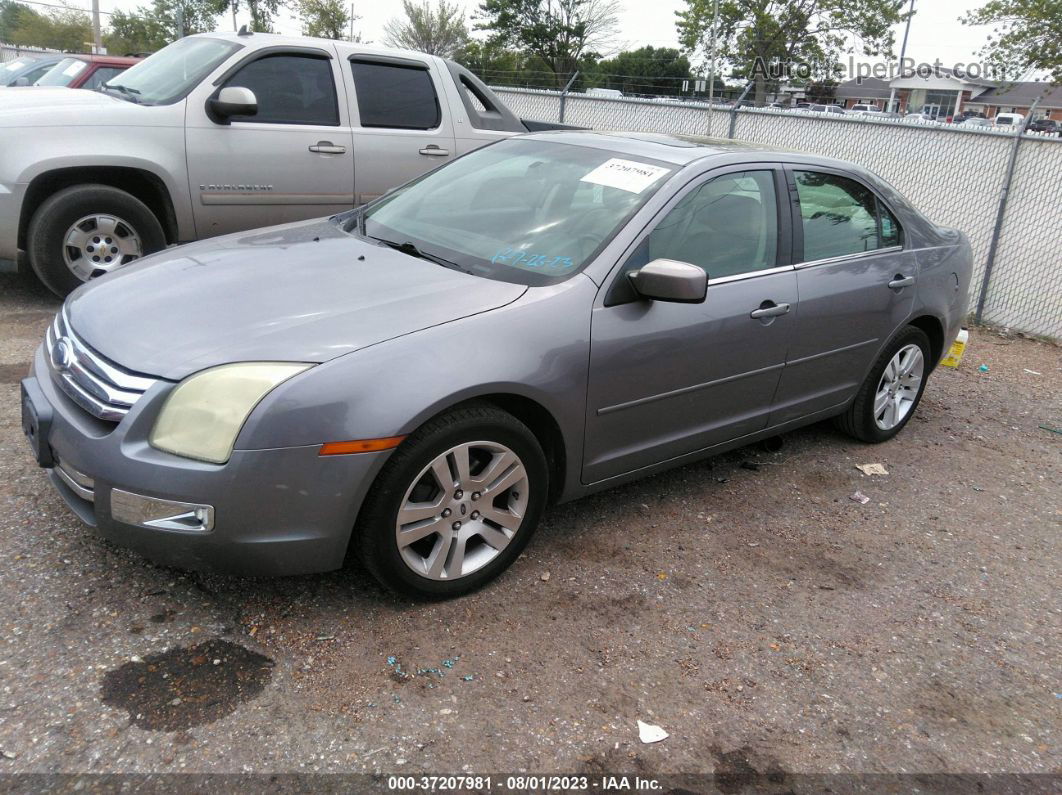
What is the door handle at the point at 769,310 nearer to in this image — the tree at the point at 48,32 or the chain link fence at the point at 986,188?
the chain link fence at the point at 986,188

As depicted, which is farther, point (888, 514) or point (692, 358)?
point (888, 514)

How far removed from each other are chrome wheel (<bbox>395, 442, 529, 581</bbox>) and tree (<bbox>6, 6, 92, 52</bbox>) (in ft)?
163

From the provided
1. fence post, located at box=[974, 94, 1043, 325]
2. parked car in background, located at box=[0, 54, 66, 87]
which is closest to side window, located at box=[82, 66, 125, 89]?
parked car in background, located at box=[0, 54, 66, 87]

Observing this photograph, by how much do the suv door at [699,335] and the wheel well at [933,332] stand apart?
51.6 inches

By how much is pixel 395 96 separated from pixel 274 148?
119cm

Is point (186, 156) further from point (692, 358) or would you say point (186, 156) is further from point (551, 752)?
point (551, 752)

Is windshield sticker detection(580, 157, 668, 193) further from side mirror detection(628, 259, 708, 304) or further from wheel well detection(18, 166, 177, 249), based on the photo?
wheel well detection(18, 166, 177, 249)

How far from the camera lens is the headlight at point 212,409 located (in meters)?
2.47

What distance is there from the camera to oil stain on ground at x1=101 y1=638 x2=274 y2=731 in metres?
2.37

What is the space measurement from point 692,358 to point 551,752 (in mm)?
1691

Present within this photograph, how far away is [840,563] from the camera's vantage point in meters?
3.58

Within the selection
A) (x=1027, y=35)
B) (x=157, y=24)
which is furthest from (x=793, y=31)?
(x=157, y=24)

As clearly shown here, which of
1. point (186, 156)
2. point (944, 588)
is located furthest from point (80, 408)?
point (186, 156)

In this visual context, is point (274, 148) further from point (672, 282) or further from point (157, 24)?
point (157, 24)
